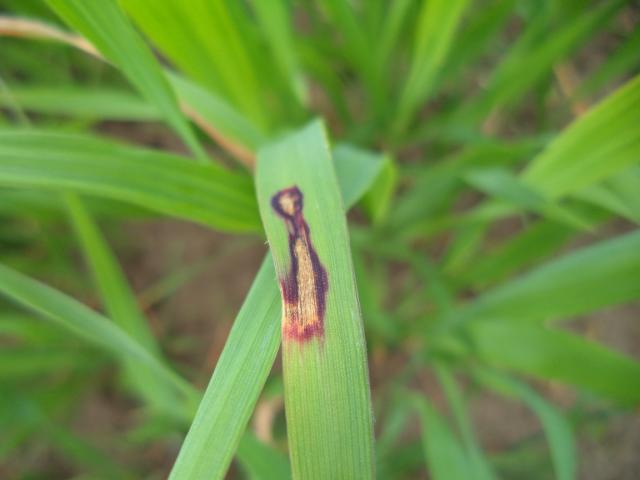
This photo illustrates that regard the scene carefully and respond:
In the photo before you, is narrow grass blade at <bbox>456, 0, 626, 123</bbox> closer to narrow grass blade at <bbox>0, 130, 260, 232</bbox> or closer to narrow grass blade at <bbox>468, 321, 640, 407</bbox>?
narrow grass blade at <bbox>468, 321, 640, 407</bbox>

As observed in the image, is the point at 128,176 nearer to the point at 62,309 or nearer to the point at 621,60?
the point at 62,309

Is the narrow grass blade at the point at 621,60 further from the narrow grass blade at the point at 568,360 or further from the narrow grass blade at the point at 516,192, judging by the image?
the narrow grass blade at the point at 568,360

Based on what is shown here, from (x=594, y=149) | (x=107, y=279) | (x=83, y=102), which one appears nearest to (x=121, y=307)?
(x=107, y=279)

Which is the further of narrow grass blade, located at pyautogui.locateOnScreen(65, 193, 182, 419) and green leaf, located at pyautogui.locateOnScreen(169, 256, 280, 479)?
narrow grass blade, located at pyautogui.locateOnScreen(65, 193, 182, 419)

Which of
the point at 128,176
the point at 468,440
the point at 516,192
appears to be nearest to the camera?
the point at 128,176

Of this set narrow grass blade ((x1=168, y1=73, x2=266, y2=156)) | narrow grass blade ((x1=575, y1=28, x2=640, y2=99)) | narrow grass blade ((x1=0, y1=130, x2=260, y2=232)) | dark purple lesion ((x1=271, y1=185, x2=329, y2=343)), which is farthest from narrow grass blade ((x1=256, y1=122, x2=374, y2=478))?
narrow grass blade ((x1=575, y1=28, x2=640, y2=99))

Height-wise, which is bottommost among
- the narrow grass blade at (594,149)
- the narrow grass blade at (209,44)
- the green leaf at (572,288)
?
the green leaf at (572,288)

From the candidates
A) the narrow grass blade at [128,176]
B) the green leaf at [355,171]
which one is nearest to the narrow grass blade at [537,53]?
the green leaf at [355,171]
